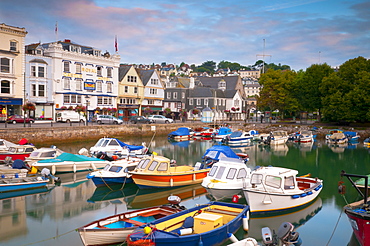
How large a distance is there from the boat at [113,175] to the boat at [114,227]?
323 inches

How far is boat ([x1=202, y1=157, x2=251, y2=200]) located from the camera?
19.2 meters

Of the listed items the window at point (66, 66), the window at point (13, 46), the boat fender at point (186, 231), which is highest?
the window at point (13, 46)

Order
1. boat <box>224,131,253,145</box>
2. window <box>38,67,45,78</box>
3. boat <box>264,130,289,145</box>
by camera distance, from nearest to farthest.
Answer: boat <box>224,131,253,145</box> < boat <box>264,130,289,145</box> < window <box>38,67,45,78</box>

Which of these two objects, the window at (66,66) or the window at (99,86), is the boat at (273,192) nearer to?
the window at (66,66)

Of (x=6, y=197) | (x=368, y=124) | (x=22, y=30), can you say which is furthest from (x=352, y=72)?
(x=6, y=197)

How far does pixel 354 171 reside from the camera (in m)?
32.8

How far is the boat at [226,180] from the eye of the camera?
19188mm

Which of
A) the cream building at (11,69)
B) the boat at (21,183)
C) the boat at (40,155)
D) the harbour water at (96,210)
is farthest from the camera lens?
the cream building at (11,69)

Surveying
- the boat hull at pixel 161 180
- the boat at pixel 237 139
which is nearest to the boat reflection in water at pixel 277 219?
the boat hull at pixel 161 180

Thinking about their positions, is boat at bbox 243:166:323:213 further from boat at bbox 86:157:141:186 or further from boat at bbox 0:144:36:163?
boat at bbox 0:144:36:163

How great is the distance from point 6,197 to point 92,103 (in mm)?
43072

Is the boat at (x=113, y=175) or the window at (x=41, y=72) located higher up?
the window at (x=41, y=72)

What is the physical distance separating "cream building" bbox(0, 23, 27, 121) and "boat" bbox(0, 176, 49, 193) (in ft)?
106

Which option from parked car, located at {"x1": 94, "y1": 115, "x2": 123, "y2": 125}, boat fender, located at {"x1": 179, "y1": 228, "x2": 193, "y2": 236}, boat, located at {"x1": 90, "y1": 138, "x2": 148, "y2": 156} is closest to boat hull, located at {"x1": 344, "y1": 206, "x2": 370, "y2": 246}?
boat fender, located at {"x1": 179, "y1": 228, "x2": 193, "y2": 236}
